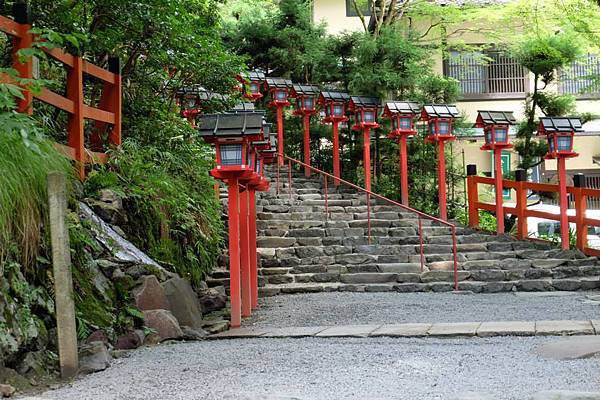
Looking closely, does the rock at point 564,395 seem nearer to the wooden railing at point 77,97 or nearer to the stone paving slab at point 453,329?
the stone paving slab at point 453,329

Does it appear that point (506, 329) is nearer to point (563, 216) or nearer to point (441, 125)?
point (563, 216)

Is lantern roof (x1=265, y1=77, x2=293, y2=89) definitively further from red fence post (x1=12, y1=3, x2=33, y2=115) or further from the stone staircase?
red fence post (x1=12, y1=3, x2=33, y2=115)

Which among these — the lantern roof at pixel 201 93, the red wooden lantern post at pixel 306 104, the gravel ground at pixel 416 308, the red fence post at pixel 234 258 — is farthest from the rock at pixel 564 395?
the red wooden lantern post at pixel 306 104

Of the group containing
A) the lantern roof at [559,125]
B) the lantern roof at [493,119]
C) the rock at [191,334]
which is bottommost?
the rock at [191,334]

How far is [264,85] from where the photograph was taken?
18031mm

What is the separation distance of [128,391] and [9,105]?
7.04ft

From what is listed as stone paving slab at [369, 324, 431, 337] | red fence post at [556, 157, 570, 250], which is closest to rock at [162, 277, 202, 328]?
stone paving slab at [369, 324, 431, 337]

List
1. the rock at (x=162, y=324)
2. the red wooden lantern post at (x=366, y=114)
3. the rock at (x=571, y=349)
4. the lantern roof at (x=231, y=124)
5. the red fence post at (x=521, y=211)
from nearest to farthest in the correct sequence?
the rock at (x=571, y=349), the rock at (x=162, y=324), the lantern roof at (x=231, y=124), the red fence post at (x=521, y=211), the red wooden lantern post at (x=366, y=114)

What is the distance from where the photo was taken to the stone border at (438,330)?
277 inches

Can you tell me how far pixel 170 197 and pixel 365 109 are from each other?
25.5 feet

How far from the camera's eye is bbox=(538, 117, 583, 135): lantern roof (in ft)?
44.1

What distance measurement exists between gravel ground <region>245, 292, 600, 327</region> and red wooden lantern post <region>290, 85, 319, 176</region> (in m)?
6.87

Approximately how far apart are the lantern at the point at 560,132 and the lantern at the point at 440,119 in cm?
190

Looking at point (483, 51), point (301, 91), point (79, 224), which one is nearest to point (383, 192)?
point (301, 91)
